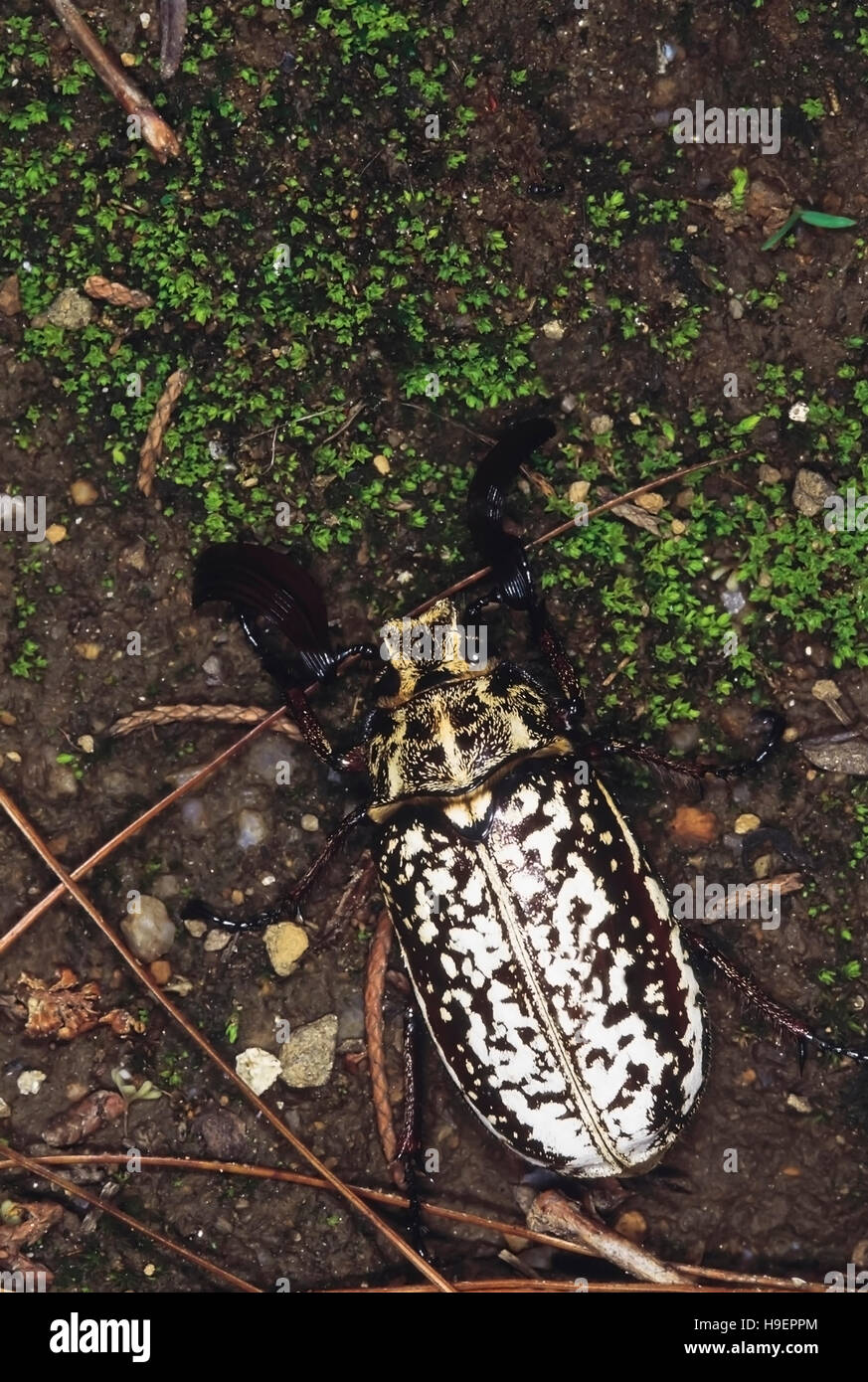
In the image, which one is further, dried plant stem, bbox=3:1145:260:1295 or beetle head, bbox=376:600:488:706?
dried plant stem, bbox=3:1145:260:1295

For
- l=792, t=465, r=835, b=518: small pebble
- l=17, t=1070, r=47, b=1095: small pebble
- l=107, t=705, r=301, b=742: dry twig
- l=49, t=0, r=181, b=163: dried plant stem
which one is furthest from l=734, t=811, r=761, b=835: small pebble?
l=49, t=0, r=181, b=163: dried plant stem

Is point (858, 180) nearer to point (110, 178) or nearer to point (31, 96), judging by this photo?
point (110, 178)

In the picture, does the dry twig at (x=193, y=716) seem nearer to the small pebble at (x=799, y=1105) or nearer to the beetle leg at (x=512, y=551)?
the beetle leg at (x=512, y=551)

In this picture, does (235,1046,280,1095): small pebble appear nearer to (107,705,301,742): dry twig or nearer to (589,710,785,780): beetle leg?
(107,705,301,742): dry twig

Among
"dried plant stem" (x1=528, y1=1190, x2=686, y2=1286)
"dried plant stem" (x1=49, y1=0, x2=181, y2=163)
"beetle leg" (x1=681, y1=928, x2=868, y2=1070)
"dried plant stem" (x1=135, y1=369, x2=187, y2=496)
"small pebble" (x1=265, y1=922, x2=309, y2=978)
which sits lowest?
"dried plant stem" (x1=528, y1=1190, x2=686, y2=1286)

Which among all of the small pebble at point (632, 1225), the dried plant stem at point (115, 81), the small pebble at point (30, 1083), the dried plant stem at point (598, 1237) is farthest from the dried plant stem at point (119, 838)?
the small pebble at point (632, 1225)
